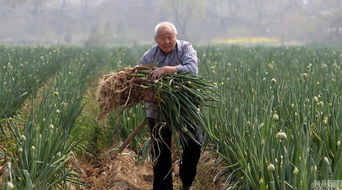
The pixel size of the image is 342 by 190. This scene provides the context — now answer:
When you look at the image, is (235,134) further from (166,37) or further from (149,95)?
(166,37)

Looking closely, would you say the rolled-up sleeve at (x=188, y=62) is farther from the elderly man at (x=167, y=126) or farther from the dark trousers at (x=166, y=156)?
the dark trousers at (x=166, y=156)

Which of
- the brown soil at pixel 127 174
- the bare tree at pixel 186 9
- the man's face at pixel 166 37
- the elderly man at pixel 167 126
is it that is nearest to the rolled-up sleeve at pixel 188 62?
the elderly man at pixel 167 126

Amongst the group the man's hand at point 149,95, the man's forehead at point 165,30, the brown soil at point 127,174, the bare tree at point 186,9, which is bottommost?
the brown soil at point 127,174

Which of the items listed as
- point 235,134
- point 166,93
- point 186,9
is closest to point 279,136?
point 235,134

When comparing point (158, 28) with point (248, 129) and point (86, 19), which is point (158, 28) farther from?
point (86, 19)

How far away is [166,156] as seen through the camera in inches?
147

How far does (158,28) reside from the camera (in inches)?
142

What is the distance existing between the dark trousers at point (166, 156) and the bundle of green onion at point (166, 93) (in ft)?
0.38

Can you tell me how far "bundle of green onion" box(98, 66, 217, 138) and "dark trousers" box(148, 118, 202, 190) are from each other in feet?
0.38

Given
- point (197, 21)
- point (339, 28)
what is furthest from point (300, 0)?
point (339, 28)

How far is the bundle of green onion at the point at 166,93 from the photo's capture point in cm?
349

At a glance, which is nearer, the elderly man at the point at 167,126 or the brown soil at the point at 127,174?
the elderly man at the point at 167,126

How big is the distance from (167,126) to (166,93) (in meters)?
0.30

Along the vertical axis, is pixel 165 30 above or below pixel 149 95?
above
